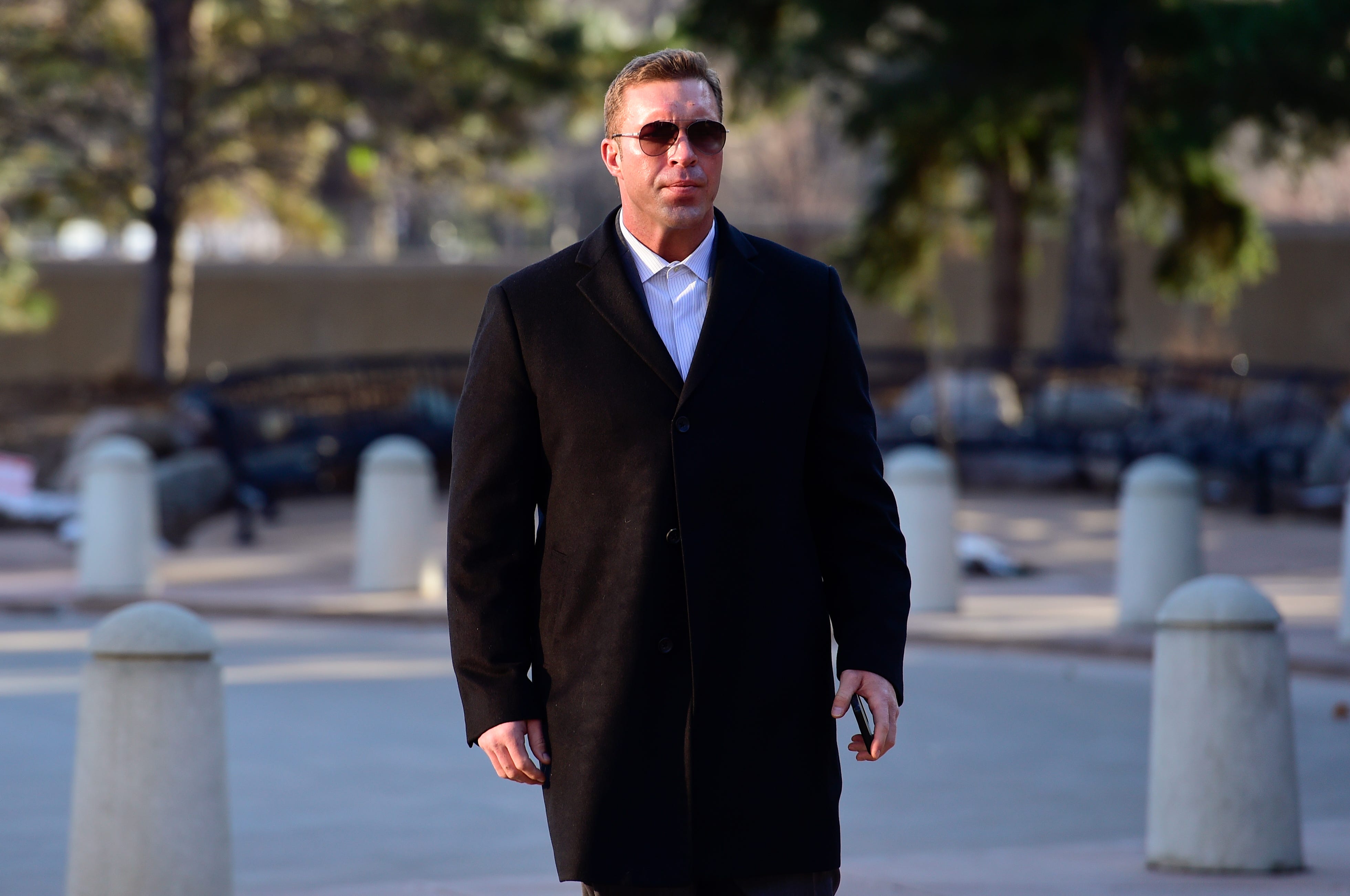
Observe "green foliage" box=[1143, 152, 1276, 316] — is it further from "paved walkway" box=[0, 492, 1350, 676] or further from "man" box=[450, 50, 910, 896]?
"man" box=[450, 50, 910, 896]

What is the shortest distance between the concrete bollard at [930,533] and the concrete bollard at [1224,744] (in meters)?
5.56

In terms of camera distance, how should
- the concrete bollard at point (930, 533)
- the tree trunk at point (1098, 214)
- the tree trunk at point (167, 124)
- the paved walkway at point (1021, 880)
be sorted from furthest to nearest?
the tree trunk at point (1098, 214) < the tree trunk at point (167, 124) < the concrete bollard at point (930, 533) < the paved walkway at point (1021, 880)

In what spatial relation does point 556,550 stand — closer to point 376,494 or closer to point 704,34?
point 376,494

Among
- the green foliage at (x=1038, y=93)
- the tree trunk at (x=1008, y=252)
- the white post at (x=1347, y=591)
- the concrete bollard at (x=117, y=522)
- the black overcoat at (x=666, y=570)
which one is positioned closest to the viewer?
the black overcoat at (x=666, y=570)

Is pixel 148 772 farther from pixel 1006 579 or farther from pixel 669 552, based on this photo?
pixel 1006 579

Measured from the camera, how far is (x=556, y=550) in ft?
11.0

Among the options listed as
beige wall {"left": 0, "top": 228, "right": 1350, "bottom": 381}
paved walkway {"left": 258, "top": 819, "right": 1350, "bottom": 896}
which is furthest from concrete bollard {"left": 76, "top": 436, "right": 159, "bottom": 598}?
beige wall {"left": 0, "top": 228, "right": 1350, "bottom": 381}

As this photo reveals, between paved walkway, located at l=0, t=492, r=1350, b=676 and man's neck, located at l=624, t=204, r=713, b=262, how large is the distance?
7209mm

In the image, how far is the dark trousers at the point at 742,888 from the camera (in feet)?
10.8

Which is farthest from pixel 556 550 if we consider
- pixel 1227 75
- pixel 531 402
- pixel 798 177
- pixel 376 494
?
pixel 798 177

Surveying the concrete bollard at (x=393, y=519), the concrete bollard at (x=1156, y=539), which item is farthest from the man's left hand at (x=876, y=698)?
the concrete bollard at (x=393, y=519)

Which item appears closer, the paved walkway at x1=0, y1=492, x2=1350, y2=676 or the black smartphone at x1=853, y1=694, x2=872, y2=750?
the black smartphone at x1=853, y1=694, x2=872, y2=750

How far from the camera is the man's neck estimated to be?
341 centimetres

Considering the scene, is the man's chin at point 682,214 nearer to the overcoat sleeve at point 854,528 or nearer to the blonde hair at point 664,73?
the blonde hair at point 664,73
